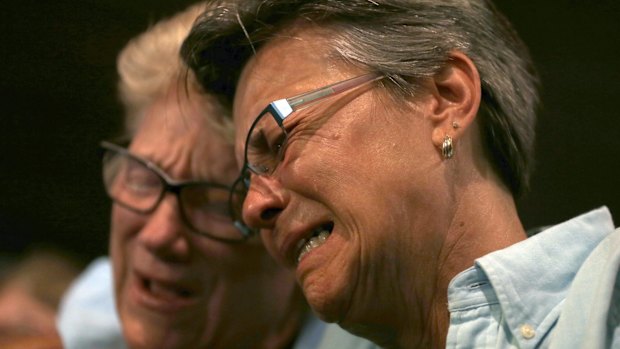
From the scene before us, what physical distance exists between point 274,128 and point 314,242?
212mm

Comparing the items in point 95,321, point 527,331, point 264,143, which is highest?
point 264,143

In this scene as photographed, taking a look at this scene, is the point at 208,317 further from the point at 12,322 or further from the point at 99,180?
the point at 99,180

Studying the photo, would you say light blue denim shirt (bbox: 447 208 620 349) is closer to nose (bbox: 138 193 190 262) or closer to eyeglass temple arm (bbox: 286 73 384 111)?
eyeglass temple arm (bbox: 286 73 384 111)

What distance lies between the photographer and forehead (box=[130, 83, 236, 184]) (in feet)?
6.44

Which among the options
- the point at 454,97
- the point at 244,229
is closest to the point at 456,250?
the point at 454,97

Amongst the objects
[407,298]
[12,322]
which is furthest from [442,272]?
[12,322]

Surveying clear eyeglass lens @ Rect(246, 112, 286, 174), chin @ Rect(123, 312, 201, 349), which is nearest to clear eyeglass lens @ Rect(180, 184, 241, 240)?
chin @ Rect(123, 312, 201, 349)

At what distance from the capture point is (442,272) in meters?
1.47

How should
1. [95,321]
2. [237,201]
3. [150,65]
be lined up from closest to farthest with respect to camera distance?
[237,201] < [150,65] < [95,321]

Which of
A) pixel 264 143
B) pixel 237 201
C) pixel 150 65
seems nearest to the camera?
pixel 264 143

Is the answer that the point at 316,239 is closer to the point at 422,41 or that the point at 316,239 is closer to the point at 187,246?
the point at 422,41

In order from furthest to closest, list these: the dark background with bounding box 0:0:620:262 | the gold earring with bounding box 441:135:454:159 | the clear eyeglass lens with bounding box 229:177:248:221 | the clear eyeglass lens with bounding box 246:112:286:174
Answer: the dark background with bounding box 0:0:620:262 → the clear eyeglass lens with bounding box 229:177:248:221 → the clear eyeglass lens with bounding box 246:112:286:174 → the gold earring with bounding box 441:135:454:159

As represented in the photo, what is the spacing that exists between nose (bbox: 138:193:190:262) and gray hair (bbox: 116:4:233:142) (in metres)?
0.29

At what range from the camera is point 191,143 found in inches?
78.0
